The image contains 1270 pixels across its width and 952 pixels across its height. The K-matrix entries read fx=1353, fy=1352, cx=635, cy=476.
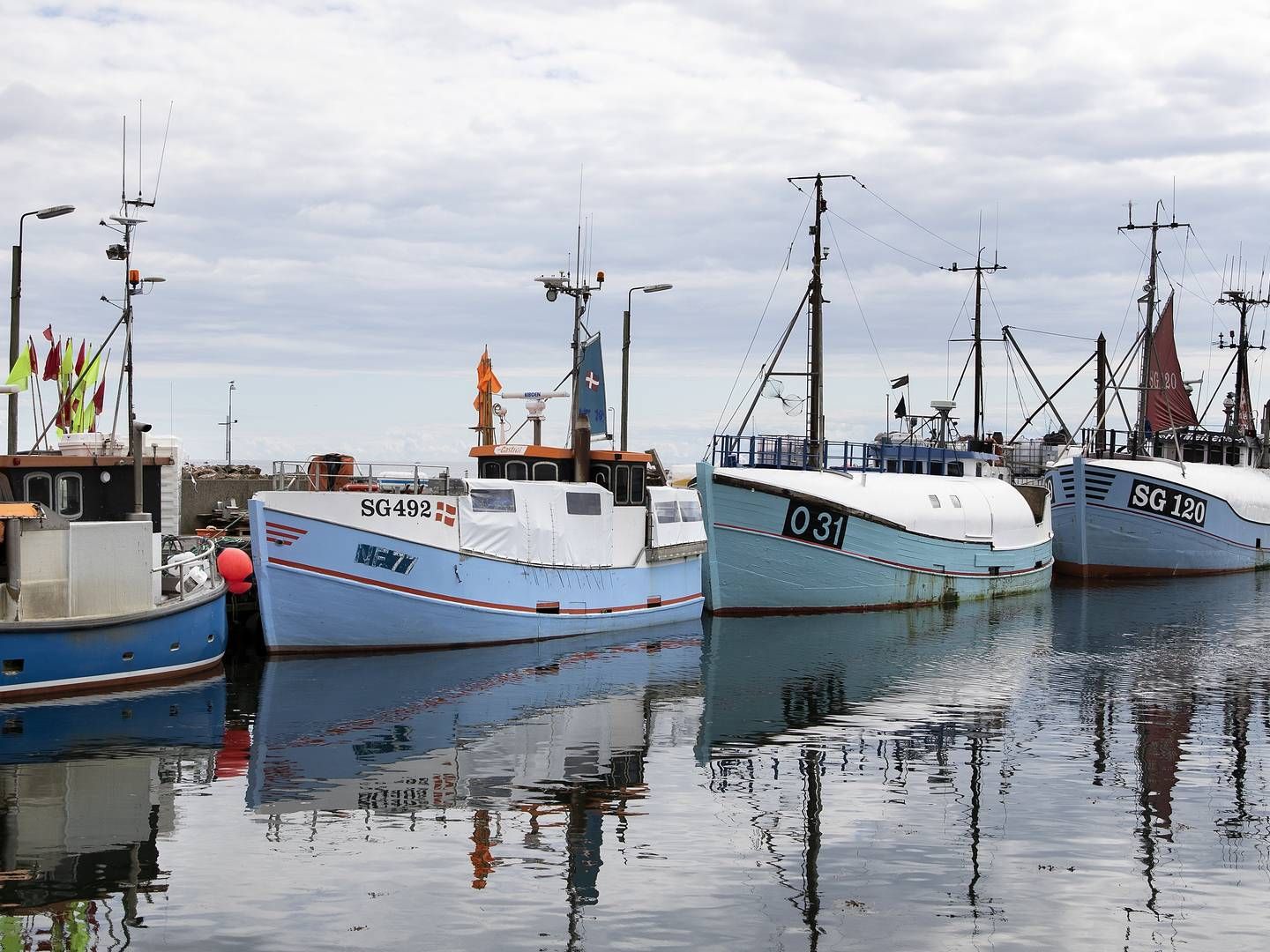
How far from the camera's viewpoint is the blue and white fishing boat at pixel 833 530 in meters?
40.9

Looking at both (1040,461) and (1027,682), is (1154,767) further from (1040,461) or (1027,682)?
(1040,461)

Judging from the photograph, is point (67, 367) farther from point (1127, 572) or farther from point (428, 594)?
point (1127, 572)

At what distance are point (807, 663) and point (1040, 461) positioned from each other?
33.3 m

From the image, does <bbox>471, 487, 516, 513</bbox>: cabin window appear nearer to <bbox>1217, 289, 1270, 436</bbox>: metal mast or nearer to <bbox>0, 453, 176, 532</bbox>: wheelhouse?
<bbox>0, 453, 176, 532</bbox>: wheelhouse

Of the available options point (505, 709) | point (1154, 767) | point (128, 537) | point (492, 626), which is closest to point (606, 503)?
point (492, 626)

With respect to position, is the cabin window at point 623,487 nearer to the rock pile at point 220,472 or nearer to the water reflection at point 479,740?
the water reflection at point 479,740

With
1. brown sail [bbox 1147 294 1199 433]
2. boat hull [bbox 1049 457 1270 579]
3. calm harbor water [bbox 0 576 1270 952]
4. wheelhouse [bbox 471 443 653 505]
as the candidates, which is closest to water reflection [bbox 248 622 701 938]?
calm harbor water [bbox 0 576 1270 952]

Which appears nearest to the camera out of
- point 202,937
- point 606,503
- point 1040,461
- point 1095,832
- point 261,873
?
point 202,937

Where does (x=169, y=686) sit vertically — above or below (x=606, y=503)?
below

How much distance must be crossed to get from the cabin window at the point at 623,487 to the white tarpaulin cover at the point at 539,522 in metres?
0.80

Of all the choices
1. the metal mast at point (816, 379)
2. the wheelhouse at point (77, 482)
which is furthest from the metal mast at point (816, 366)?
the wheelhouse at point (77, 482)

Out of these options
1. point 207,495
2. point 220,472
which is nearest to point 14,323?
point 207,495

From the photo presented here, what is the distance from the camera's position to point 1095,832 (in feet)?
56.0

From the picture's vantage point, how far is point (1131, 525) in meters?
56.5
